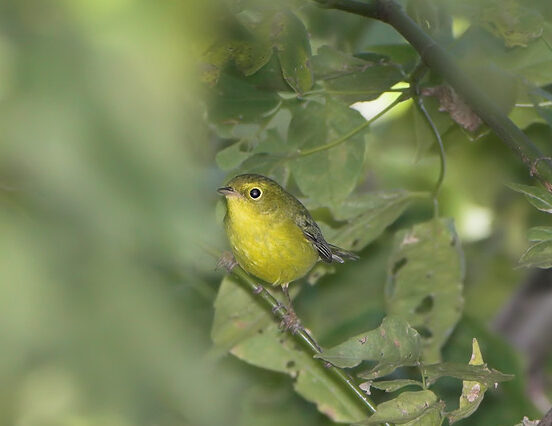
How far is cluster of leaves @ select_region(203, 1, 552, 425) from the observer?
2230mm

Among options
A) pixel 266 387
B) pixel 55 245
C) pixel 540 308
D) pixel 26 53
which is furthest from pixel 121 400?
pixel 540 308

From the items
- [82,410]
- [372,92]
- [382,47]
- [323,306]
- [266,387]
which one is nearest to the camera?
[82,410]

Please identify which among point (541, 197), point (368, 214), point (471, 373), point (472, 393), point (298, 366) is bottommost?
point (298, 366)

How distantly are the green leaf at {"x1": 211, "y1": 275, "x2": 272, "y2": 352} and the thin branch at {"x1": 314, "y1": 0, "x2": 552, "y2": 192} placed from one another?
0.94 metres

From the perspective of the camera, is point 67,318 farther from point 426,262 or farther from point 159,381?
point 426,262

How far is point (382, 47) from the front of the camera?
2529 mm

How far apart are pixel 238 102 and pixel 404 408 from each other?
115 centimetres

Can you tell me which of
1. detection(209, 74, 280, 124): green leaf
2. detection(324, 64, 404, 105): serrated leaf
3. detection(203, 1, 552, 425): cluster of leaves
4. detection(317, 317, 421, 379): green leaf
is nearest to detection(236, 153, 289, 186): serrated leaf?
detection(203, 1, 552, 425): cluster of leaves

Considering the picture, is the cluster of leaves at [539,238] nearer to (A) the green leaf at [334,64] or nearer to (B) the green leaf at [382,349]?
(B) the green leaf at [382,349]

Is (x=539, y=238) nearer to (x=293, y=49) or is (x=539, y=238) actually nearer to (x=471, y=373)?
(x=471, y=373)

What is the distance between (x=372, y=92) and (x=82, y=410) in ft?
5.90

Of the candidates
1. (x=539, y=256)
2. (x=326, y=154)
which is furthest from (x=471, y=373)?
(x=326, y=154)

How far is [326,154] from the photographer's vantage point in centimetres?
246

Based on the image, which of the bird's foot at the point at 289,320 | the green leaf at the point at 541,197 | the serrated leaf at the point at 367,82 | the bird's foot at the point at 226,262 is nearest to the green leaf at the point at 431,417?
the green leaf at the point at 541,197
